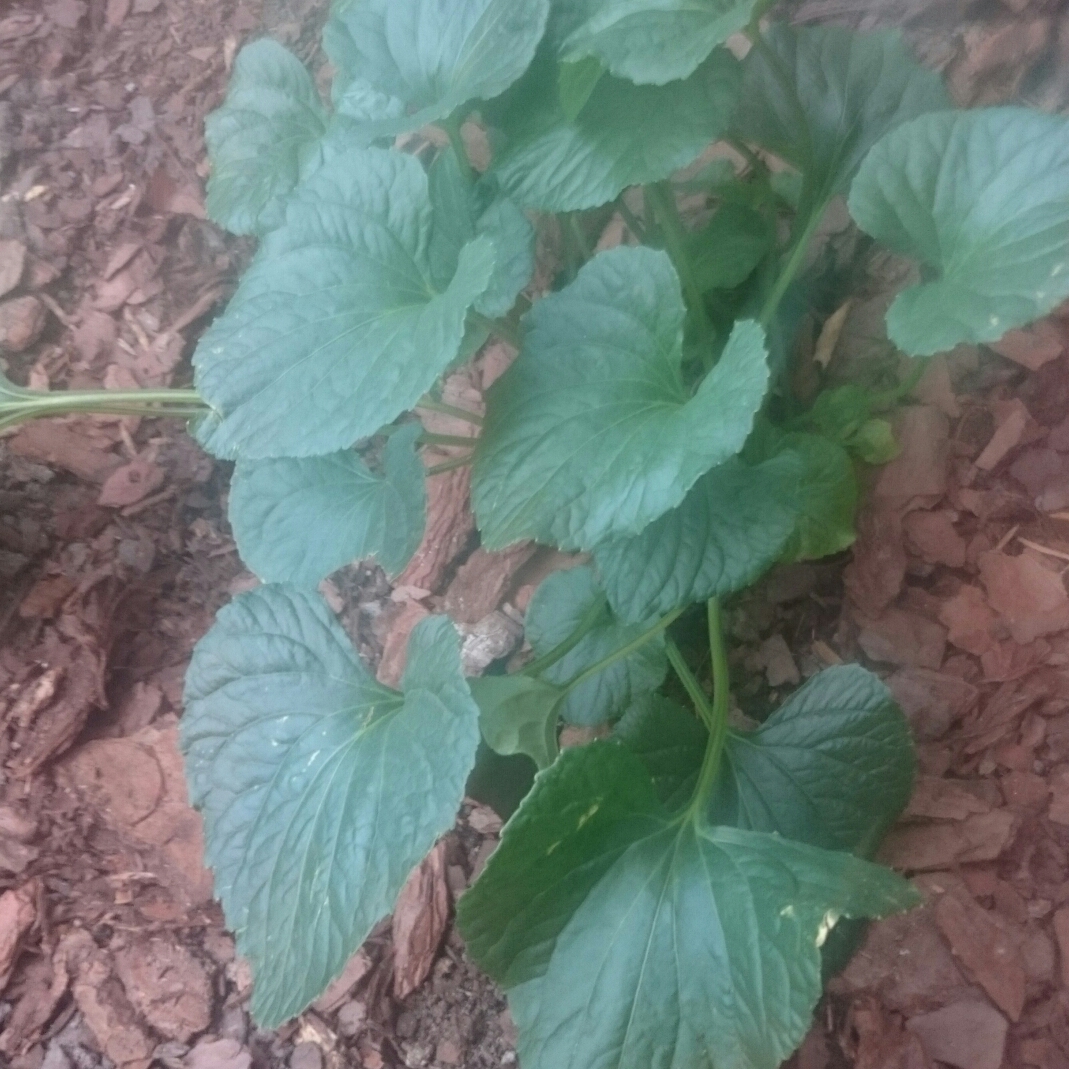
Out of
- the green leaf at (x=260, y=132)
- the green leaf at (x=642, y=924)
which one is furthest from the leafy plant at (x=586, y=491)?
the green leaf at (x=260, y=132)

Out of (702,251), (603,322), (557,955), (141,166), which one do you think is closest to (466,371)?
(702,251)

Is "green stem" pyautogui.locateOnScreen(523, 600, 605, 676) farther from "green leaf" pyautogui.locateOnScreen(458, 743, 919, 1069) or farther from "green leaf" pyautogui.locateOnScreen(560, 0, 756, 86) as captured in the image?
"green leaf" pyautogui.locateOnScreen(560, 0, 756, 86)

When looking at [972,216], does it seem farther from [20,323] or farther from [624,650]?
[20,323]

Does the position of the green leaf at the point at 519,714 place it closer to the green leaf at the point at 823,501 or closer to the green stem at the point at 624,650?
the green stem at the point at 624,650

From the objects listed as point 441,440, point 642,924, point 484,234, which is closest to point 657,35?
point 484,234

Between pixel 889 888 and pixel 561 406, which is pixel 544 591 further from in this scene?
pixel 889 888
